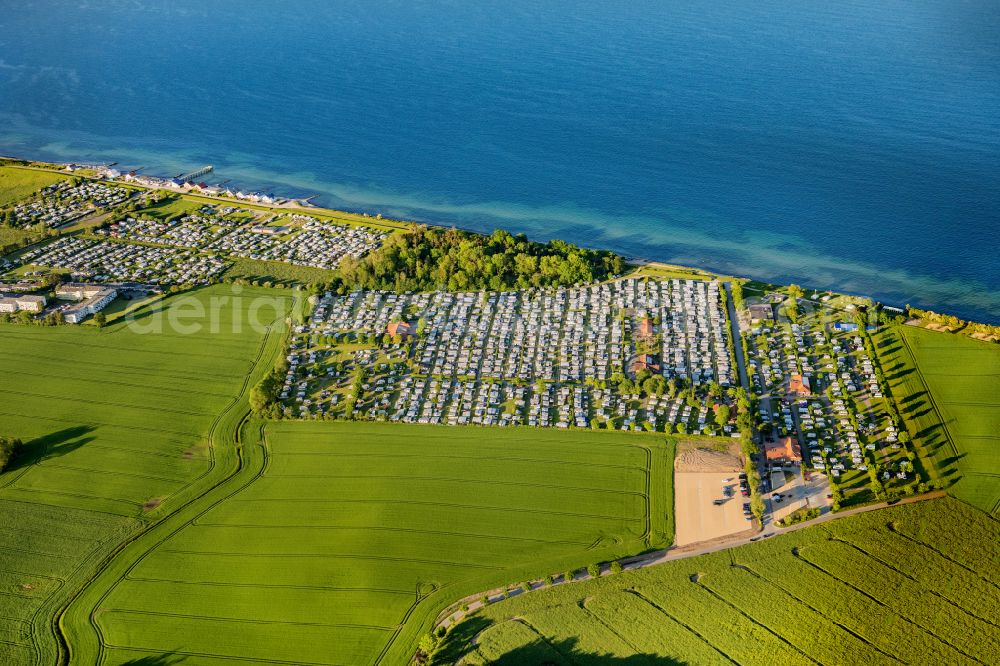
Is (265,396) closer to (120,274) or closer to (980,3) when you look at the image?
(120,274)

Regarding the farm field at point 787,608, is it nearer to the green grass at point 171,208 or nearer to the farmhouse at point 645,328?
the farmhouse at point 645,328

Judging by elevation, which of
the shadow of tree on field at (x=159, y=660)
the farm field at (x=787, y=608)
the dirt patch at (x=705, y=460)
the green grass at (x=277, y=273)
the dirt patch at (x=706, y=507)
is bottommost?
the shadow of tree on field at (x=159, y=660)

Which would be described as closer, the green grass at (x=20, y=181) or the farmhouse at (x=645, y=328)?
the farmhouse at (x=645, y=328)

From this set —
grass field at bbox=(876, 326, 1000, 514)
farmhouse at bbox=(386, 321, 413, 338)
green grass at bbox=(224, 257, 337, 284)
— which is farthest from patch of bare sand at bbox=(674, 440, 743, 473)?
green grass at bbox=(224, 257, 337, 284)

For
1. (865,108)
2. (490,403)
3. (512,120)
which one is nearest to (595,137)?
(512,120)

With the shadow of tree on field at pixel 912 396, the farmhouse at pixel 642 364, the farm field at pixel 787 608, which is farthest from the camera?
the farmhouse at pixel 642 364

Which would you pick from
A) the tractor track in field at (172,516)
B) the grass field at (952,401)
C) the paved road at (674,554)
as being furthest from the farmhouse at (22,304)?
the grass field at (952,401)
